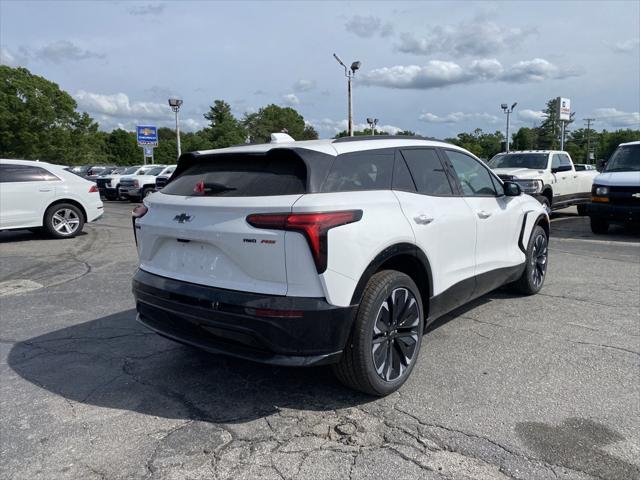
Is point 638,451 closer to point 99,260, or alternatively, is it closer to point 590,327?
point 590,327

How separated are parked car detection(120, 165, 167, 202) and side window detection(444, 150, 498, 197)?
62.5 ft

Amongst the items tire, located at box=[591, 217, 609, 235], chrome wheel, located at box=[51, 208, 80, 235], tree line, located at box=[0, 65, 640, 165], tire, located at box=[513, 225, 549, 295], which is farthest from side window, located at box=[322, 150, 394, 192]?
tree line, located at box=[0, 65, 640, 165]

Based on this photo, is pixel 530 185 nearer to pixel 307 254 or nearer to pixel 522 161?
pixel 522 161

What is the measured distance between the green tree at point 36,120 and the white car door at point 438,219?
54951 millimetres

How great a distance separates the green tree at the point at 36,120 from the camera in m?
49.9

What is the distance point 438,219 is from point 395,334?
38.3 inches

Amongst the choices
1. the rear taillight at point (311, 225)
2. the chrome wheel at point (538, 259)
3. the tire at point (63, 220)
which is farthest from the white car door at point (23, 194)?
the chrome wheel at point (538, 259)

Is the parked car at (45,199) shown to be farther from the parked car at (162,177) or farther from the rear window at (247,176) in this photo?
the parked car at (162,177)

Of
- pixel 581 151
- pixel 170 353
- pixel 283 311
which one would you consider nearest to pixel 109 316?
pixel 170 353

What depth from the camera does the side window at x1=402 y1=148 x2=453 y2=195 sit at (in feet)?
13.1

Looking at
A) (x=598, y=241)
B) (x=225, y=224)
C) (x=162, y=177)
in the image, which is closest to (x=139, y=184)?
(x=162, y=177)

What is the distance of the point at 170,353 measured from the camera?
4.29 m

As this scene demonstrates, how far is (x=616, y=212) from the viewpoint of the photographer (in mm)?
10406

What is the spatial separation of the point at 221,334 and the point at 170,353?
1344 mm
